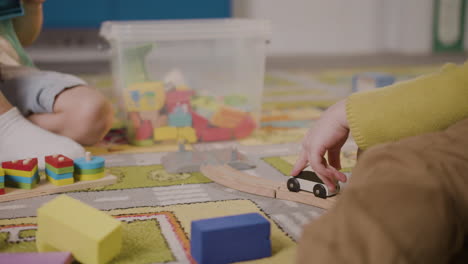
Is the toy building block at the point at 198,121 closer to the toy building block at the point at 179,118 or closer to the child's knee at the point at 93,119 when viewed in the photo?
the toy building block at the point at 179,118

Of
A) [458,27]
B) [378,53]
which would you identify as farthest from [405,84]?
[458,27]

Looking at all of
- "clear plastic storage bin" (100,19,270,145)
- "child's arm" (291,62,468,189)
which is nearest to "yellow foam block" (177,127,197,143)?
"clear plastic storage bin" (100,19,270,145)

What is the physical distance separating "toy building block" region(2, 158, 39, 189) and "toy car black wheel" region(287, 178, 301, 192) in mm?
368

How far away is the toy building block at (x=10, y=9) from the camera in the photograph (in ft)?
3.42

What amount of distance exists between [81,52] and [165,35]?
1686mm

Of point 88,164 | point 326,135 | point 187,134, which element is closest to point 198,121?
point 187,134

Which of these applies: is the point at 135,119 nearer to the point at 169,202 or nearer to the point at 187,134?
the point at 187,134

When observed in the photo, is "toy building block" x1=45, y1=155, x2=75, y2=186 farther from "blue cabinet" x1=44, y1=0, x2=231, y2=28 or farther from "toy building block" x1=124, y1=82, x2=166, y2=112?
"blue cabinet" x1=44, y1=0, x2=231, y2=28

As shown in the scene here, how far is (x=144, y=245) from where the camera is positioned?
1.90 feet

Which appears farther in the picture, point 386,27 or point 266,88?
point 386,27

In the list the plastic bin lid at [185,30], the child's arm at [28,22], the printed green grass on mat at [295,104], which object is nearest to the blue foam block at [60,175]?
the plastic bin lid at [185,30]

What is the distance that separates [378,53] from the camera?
3.18 meters

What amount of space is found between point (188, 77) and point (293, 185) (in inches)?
20.6

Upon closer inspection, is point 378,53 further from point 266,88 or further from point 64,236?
point 64,236
